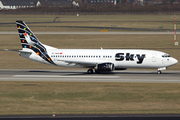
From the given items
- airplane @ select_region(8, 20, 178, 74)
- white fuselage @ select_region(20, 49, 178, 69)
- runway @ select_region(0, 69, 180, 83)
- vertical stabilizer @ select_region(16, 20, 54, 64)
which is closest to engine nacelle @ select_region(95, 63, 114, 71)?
airplane @ select_region(8, 20, 178, 74)

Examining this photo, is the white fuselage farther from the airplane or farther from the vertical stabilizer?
the vertical stabilizer

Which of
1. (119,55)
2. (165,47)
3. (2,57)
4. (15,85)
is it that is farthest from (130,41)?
(15,85)

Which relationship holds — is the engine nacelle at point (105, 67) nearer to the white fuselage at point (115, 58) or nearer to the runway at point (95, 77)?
the runway at point (95, 77)

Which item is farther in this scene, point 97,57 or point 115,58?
point 97,57

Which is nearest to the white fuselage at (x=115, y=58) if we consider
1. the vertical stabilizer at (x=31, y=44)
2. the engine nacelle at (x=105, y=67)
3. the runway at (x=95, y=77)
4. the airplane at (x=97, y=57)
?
the airplane at (x=97, y=57)

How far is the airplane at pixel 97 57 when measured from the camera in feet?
172

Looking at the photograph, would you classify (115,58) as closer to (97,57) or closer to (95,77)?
(97,57)

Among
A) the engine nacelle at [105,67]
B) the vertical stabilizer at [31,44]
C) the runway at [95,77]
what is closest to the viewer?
the runway at [95,77]

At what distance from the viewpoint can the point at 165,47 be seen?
292ft

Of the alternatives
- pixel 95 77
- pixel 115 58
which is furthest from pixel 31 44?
pixel 115 58

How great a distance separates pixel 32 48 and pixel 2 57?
71.5ft

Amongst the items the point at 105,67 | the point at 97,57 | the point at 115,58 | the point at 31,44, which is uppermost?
the point at 31,44

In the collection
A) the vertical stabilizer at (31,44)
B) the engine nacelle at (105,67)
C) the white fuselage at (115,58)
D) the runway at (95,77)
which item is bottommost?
the runway at (95,77)

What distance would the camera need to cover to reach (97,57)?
54.2 metres
